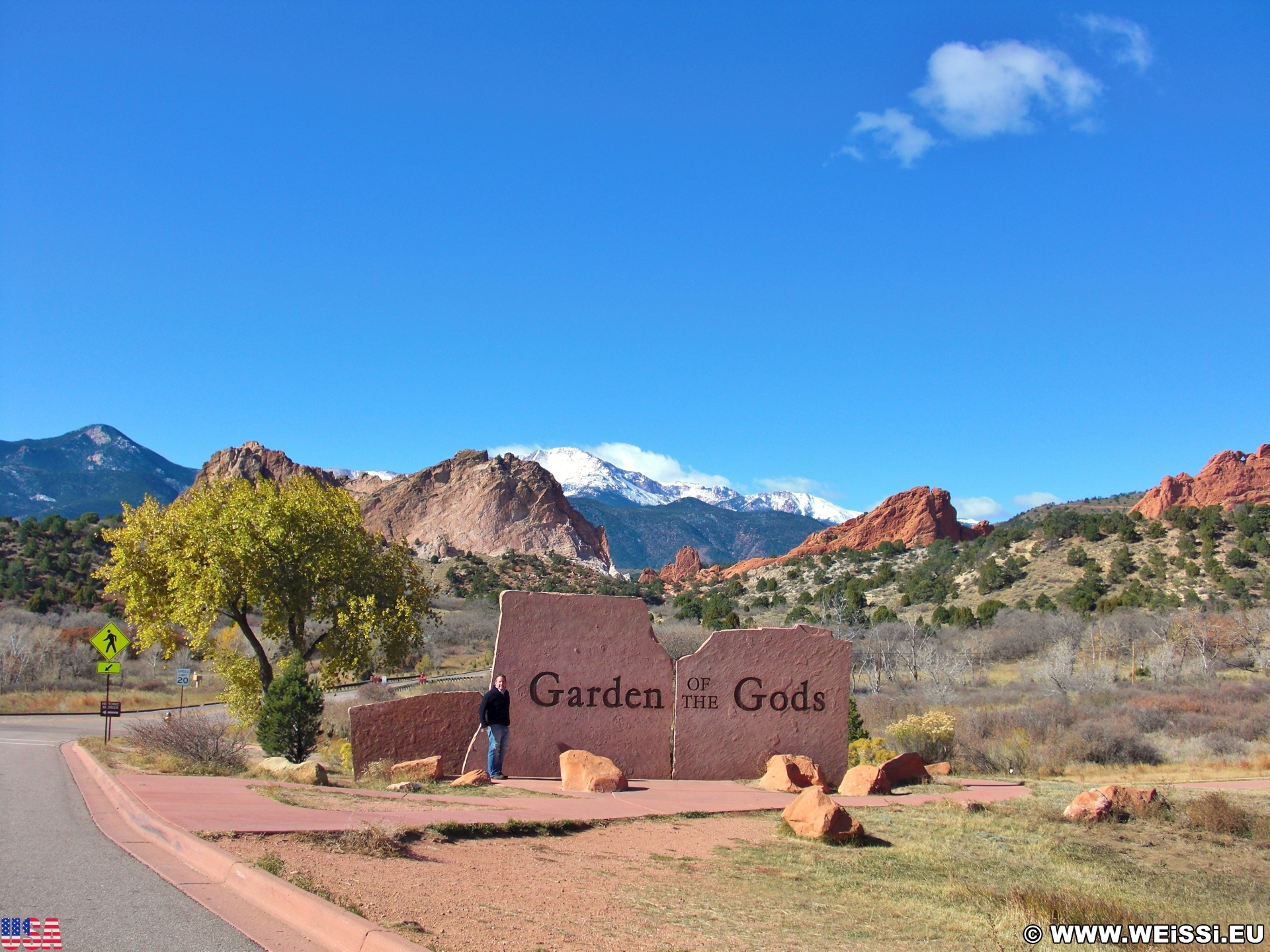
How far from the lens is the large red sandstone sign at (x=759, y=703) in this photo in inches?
609

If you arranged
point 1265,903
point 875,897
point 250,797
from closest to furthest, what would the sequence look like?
point 875,897 → point 1265,903 → point 250,797

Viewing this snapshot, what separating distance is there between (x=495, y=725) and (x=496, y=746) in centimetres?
30

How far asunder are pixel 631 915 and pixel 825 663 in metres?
9.55

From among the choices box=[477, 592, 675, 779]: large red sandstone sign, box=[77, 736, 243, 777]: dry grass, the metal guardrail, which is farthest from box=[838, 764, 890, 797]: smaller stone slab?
the metal guardrail

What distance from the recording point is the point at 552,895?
290 inches

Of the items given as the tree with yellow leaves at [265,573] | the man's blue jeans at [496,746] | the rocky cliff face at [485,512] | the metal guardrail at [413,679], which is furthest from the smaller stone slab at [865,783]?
the rocky cliff face at [485,512]

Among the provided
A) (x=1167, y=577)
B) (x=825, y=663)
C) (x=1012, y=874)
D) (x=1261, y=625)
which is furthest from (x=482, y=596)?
(x=1012, y=874)

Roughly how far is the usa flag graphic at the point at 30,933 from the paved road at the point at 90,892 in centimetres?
5

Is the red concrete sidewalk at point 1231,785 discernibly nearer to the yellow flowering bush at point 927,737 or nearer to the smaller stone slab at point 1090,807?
the yellow flowering bush at point 927,737

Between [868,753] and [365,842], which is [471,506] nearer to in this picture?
[868,753]

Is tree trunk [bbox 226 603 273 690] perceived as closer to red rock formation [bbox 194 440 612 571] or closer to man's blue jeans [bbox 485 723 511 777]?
man's blue jeans [bbox 485 723 511 777]

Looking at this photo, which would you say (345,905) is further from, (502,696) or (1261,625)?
(1261,625)

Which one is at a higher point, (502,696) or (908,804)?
(502,696)

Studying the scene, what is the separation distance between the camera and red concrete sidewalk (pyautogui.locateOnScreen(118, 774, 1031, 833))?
29.1 feet
